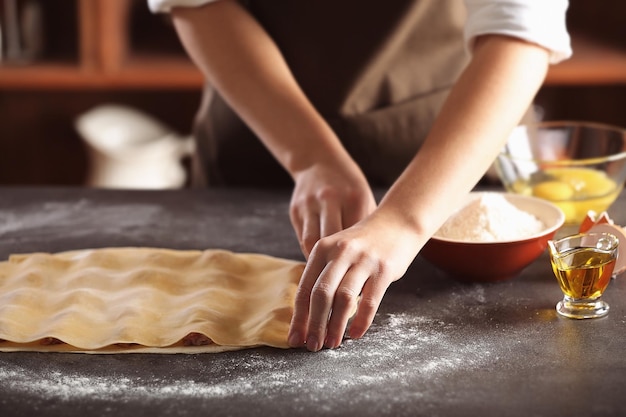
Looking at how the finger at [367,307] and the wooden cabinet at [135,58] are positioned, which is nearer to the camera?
the finger at [367,307]

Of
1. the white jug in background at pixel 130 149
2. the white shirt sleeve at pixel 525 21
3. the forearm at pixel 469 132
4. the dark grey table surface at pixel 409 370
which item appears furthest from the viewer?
the white jug in background at pixel 130 149

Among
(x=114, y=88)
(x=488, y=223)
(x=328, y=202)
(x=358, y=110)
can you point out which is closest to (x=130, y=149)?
(x=114, y=88)

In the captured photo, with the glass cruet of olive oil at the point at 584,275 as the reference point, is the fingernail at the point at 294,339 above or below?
below

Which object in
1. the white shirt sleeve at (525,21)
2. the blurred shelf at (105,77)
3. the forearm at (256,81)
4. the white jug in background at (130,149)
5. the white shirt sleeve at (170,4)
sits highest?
the white shirt sleeve at (525,21)

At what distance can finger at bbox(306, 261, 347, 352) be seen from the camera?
35.1 inches

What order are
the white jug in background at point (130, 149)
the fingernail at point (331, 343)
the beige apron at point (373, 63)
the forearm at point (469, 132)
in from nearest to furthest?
the fingernail at point (331, 343) → the forearm at point (469, 132) → the beige apron at point (373, 63) → the white jug in background at point (130, 149)

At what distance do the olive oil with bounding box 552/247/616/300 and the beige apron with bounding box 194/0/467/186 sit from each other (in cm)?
57

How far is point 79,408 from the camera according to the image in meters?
0.81

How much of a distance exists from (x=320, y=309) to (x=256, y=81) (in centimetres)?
50

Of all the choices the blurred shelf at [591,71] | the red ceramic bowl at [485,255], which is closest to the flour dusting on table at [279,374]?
the red ceramic bowl at [485,255]

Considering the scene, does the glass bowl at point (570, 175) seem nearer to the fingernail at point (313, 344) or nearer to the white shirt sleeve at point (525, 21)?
the white shirt sleeve at point (525, 21)

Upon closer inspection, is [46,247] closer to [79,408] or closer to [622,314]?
[79,408]

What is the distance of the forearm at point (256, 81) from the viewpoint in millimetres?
1222

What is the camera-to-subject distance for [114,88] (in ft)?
7.61
